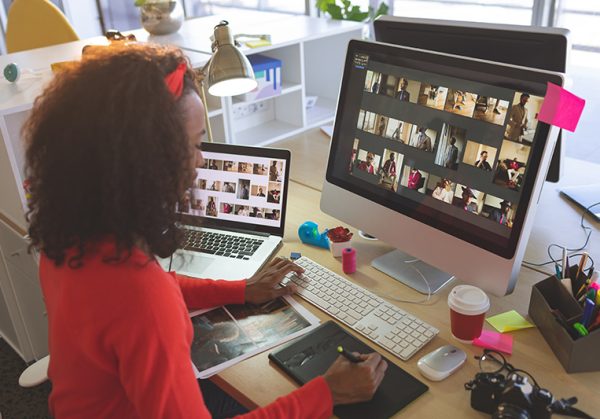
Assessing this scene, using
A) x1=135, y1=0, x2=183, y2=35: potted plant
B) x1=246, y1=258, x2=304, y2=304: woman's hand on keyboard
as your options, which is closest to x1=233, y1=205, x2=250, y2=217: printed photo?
x1=246, y1=258, x2=304, y2=304: woman's hand on keyboard

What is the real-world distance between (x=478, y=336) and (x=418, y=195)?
0.33 m

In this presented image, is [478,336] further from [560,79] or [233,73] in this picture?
[233,73]

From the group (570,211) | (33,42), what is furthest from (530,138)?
(33,42)

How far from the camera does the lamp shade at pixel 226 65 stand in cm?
134

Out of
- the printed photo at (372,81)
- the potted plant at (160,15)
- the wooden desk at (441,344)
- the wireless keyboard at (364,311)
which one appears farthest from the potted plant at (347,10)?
the wireless keyboard at (364,311)

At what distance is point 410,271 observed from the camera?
139cm

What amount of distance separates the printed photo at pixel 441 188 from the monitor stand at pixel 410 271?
8.8 inches

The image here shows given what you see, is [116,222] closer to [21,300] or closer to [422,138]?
[422,138]

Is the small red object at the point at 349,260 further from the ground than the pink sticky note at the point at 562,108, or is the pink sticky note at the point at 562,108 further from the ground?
the pink sticky note at the point at 562,108

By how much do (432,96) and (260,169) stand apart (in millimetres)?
525

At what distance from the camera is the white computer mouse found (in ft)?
3.47

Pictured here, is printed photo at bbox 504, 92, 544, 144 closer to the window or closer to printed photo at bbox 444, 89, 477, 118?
printed photo at bbox 444, 89, 477, 118

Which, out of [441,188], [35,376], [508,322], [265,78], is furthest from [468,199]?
[265,78]

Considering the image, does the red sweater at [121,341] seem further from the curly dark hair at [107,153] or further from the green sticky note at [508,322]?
the green sticky note at [508,322]
